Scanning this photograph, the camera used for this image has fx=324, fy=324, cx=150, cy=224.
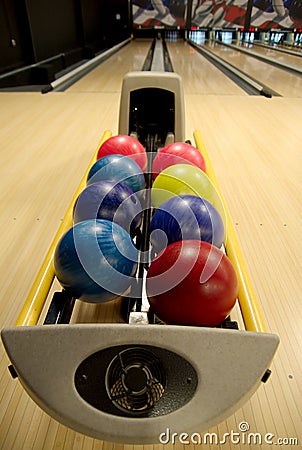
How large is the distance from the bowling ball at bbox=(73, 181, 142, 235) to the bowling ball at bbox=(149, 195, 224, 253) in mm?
79

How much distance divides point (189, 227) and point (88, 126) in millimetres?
1917

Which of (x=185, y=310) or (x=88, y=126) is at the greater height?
(x=185, y=310)

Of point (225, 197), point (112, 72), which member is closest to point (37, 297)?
point (225, 197)

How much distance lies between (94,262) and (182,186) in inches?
15.1

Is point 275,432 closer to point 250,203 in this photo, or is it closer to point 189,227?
point 189,227

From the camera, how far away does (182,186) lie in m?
0.98

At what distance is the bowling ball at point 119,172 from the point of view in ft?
3.46

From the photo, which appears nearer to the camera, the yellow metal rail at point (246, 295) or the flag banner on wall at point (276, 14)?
the yellow metal rail at point (246, 295)

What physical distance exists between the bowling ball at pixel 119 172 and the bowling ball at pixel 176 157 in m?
0.12

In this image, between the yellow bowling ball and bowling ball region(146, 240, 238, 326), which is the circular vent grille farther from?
the yellow bowling ball

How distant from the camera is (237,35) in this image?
8.17 m

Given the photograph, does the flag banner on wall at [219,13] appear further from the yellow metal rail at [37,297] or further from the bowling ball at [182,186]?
the yellow metal rail at [37,297]

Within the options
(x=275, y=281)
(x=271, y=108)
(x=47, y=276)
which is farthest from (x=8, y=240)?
(x=271, y=108)

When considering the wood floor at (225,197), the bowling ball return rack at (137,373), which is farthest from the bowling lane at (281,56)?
the bowling ball return rack at (137,373)
